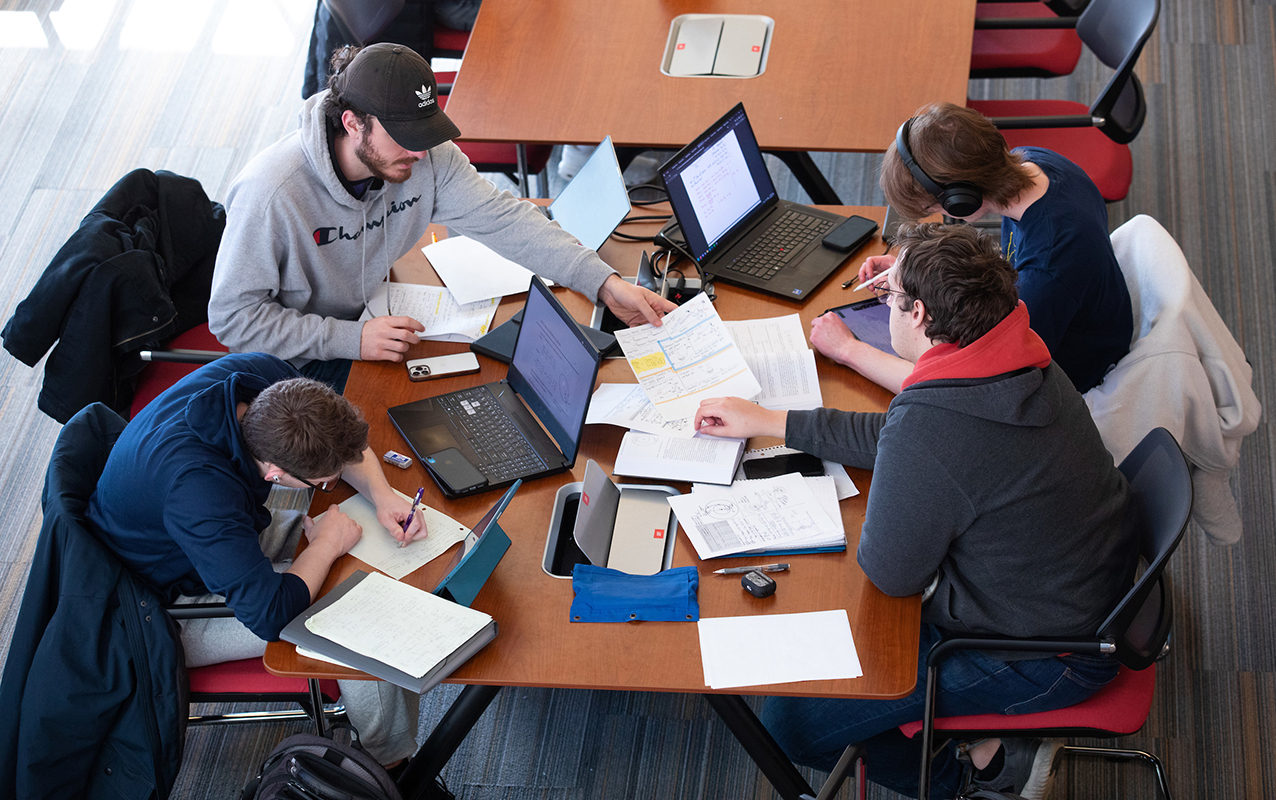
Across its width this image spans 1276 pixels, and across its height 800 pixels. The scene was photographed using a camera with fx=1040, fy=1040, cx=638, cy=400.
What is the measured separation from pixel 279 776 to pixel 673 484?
95cm

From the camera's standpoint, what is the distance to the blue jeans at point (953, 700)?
1967mm

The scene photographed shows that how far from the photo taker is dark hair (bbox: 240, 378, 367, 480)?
1.85m

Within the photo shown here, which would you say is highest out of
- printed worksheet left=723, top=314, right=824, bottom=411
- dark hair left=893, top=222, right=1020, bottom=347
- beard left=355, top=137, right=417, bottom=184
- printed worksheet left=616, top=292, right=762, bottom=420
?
dark hair left=893, top=222, right=1020, bottom=347

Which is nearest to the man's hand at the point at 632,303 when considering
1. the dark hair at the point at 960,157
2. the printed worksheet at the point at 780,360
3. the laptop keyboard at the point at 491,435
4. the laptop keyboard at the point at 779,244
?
the printed worksheet at the point at 780,360

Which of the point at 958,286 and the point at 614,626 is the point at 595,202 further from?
the point at 614,626

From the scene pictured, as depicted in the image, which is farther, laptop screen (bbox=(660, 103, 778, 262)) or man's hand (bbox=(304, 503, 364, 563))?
laptop screen (bbox=(660, 103, 778, 262))

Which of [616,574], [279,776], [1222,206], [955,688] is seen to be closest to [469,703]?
[279,776]

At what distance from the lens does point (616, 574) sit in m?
1.88

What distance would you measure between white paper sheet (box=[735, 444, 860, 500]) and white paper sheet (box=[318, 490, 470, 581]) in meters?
0.57

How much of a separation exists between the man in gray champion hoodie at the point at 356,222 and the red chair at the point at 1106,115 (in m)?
1.47

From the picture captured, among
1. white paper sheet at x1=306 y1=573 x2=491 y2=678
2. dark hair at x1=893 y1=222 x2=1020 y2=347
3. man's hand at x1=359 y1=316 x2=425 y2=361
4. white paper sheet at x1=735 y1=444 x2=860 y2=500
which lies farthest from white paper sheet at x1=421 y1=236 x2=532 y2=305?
dark hair at x1=893 y1=222 x2=1020 y2=347

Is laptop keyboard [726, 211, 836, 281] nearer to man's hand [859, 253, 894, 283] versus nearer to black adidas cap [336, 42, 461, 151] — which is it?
man's hand [859, 253, 894, 283]

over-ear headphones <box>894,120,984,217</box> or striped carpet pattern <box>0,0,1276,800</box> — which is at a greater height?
over-ear headphones <box>894,120,984,217</box>

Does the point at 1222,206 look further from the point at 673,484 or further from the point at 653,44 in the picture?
the point at 673,484
